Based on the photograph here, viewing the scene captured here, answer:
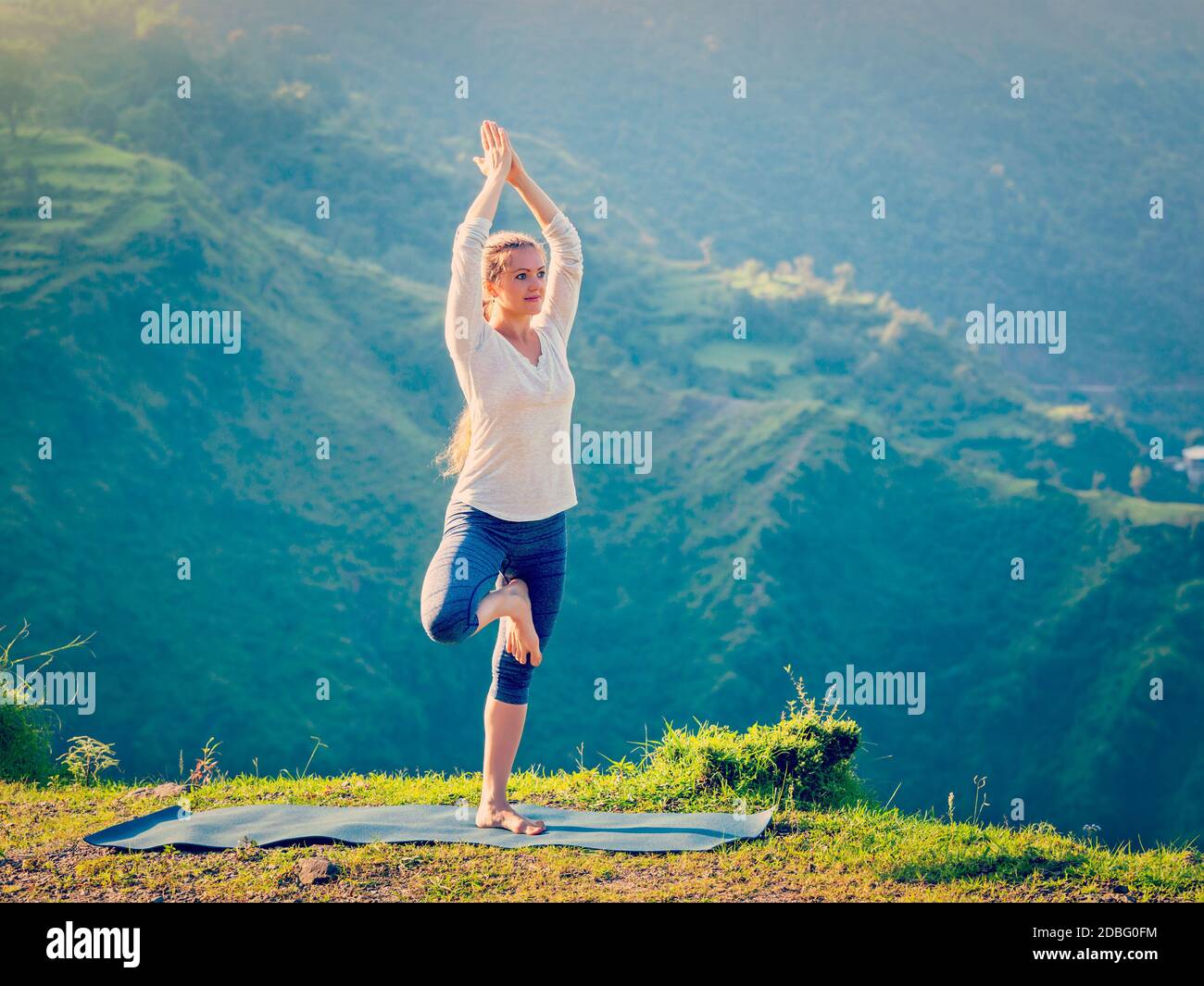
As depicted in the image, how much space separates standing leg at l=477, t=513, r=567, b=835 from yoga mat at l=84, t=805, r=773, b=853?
0.19 meters

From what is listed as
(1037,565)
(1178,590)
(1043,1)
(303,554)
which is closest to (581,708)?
(303,554)

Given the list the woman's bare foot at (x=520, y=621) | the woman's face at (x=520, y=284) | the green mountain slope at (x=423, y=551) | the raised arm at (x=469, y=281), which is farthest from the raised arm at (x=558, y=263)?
the green mountain slope at (x=423, y=551)

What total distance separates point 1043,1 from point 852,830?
65.5 m

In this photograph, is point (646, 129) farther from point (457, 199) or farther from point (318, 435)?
point (318, 435)

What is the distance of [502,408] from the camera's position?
12.1 ft

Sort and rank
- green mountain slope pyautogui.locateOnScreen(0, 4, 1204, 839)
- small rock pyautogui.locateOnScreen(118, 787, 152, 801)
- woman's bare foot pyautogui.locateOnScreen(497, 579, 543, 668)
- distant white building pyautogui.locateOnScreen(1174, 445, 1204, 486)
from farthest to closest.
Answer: distant white building pyautogui.locateOnScreen(1174, 445, 1204, 486) < green mountain slope pyautogui.locateOnScreen(0, 4, 1204, 839) < small rock pyautogui.locateOnScreen(118, 787, 152, 801) < woman's bare foot pyautogui.locateOnScreen(497, 579, 543, 668)

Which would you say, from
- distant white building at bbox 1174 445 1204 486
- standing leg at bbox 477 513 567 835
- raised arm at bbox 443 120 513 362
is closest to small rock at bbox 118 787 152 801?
standing leg at bbox 477 513 567 835

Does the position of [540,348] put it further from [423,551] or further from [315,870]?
[423,551]

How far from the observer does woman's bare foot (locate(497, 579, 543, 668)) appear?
3.69m

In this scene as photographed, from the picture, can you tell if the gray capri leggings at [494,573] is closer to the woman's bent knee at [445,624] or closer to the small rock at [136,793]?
the woman's bent knee at [445,624]

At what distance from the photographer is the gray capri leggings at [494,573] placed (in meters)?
3.48

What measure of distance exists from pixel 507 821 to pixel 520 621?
30.7 inches

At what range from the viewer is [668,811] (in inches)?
180

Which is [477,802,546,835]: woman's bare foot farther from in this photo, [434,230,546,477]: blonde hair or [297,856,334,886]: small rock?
[434,230,546,477]: blonde hair
